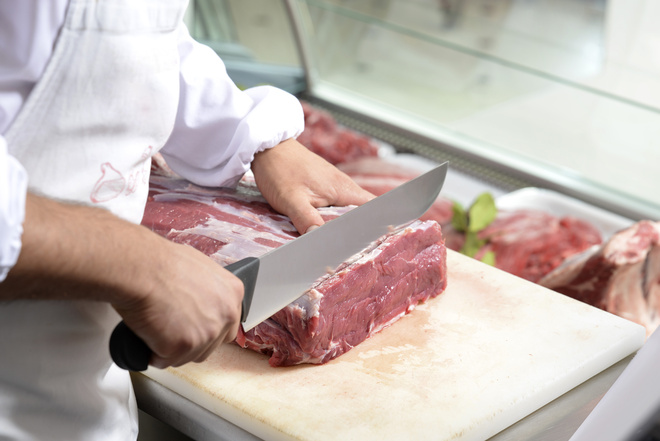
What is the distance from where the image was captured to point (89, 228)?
890mm

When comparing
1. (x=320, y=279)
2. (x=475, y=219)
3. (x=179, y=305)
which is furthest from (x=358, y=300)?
(x=475, y=219)

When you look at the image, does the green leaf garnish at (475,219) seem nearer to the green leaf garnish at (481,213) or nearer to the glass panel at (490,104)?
the green leaf garnish at (481,213)

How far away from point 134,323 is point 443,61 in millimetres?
2443

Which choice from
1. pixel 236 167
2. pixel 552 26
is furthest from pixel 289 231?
pixel 552 26

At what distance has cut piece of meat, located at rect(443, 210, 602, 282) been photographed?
226 cm

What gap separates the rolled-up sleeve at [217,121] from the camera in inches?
55.9

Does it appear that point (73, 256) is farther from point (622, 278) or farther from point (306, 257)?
point (622, 278)

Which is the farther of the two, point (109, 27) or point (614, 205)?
point (614, 205)

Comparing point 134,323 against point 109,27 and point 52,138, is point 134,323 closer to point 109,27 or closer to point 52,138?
point 52,138

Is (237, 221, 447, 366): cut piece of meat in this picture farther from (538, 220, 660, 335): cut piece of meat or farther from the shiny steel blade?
(538, 220, 660, 335): cut piece of meat

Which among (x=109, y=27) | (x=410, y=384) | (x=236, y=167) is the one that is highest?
(x=109, y=27)

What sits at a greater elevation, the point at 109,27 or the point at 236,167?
the point at 109,27

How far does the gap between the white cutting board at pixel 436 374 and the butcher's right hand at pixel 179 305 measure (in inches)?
12.4

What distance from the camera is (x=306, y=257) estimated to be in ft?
4.31
